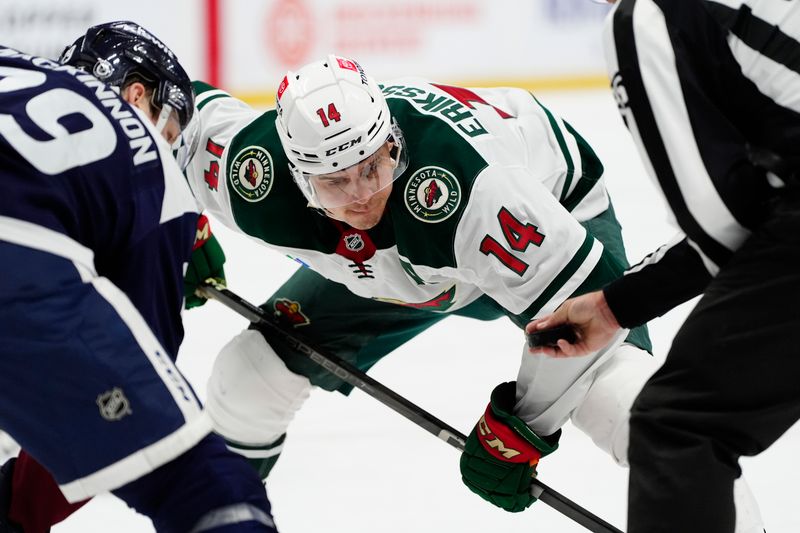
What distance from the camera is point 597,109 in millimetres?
4629

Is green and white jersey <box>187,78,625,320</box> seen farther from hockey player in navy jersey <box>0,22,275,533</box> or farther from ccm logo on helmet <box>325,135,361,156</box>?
hockey player in navy jersey <box>0,22,275,533</box>

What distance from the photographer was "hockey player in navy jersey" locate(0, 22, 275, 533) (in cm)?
123

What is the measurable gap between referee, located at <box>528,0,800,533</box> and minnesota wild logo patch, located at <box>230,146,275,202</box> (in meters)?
1.05

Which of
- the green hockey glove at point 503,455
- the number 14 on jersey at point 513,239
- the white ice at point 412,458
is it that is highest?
the number 14 on jersey at point 513,239

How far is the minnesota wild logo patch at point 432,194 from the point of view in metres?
2.04

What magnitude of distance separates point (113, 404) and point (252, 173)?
3.78ft

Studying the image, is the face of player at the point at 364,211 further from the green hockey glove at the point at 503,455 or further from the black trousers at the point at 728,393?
the black trousers at the point at 728,393

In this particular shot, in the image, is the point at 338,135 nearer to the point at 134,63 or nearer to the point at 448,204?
the point at 448,204

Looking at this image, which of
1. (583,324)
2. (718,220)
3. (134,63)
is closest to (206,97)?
(134,63)

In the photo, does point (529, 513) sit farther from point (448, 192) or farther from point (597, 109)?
point (597, 109)

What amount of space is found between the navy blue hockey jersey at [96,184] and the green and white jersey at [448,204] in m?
0.71

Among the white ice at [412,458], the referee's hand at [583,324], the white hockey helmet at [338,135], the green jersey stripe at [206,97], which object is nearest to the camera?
the referee's hand at [583,324]

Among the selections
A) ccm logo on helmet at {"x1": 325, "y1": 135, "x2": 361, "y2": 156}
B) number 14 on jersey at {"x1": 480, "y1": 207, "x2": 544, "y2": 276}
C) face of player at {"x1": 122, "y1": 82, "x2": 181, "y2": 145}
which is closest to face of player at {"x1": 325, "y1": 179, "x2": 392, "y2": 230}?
ccm logo on helmet at {"x1": 325, "y1": 135, "x2": 361, "y2": 156}

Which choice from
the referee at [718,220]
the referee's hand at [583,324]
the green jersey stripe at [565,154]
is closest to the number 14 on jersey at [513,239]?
the referee's hand at [583,324]
